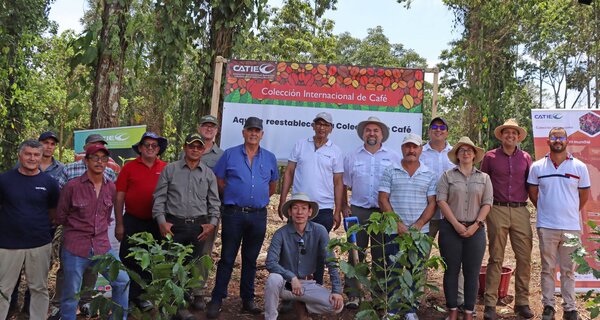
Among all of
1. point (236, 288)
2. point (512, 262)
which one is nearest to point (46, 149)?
point (236, 288)

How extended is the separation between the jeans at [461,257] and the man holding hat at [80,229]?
259 cm

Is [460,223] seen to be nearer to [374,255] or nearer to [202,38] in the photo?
[374,255]

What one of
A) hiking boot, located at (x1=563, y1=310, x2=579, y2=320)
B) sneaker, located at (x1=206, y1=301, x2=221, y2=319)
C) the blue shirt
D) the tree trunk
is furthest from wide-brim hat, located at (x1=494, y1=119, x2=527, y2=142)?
the tree trunk

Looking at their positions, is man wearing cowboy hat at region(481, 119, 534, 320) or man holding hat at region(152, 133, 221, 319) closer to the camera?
man holding hat at region(152, 133, 221, 319)

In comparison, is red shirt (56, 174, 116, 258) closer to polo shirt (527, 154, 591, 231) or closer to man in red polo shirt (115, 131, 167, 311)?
man in red polo shirt (115, 131, 167, 311)

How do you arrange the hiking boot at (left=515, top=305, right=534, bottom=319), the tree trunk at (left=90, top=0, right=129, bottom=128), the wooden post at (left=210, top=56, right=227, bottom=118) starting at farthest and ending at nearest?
the wooden post at (left=210, top=56, right=227, bottom=118)
the tree trunk at (left=90, top=0, right=129, bottom=128)
the hiking boot at (left=515, top=305, right=534, bottom=319)

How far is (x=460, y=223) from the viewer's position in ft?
14.8

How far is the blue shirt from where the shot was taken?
4594 mm

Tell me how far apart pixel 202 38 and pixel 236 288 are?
3.23m

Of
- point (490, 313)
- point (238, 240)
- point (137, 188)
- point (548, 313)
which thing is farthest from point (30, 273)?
point (548, 313)

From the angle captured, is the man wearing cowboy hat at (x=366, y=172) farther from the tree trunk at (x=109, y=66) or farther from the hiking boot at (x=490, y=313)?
the tree trunk at (x=109, y=66)

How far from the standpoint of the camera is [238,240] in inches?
184

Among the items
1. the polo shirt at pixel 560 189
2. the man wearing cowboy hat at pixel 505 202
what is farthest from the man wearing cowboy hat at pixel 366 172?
the polo shirt at pixel 560 189

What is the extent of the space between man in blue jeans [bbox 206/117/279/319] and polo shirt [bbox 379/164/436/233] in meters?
1.02
